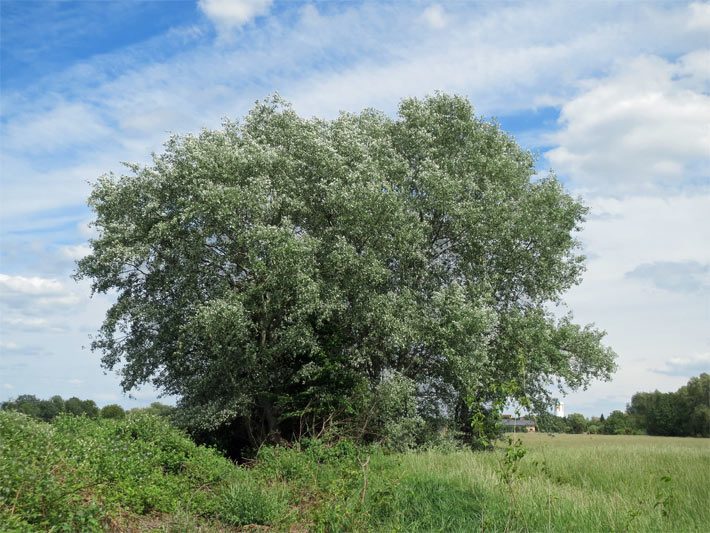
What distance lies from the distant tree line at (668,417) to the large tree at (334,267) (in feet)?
48.2

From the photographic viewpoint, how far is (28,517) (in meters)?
9.51

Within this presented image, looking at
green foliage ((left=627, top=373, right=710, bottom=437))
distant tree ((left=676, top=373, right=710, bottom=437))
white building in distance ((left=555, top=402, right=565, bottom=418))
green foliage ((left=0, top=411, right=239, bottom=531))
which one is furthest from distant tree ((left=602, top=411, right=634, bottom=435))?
green foliage ((left=0, top=411, right=239, bottom=531))

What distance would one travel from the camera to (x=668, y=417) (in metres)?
41.2

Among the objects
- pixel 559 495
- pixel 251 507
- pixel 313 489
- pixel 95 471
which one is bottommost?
pixel 251 507

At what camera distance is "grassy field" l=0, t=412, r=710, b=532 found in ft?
33.2

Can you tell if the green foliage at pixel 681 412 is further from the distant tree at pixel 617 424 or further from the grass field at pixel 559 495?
the grass field at pixel 559 495

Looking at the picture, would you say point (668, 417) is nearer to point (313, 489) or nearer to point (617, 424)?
point (617, 424)

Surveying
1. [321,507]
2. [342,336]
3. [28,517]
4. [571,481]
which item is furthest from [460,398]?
[28,517]

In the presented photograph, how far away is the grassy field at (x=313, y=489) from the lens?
10125mm

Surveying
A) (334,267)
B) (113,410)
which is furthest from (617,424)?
(113,410)

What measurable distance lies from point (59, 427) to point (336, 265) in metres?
10.4

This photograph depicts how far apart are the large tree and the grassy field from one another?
6.79 m

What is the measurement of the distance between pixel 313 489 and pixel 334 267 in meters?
11.0

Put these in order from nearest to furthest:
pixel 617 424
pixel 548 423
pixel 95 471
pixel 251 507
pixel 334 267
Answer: pixel 251 507 < pixel 95 471 < pixel 334 267 < pixel 548 423 < pixel 617 424
